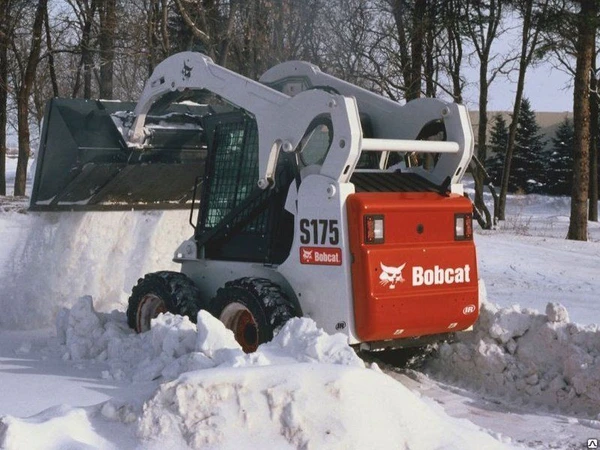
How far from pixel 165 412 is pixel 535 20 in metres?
23.8

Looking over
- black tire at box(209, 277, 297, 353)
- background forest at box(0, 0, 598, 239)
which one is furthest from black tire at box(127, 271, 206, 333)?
background forest at box(0, 0, 598, 239)

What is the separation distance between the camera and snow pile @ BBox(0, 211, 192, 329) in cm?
916

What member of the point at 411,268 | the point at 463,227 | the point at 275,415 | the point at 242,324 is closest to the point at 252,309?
the point at 242,324

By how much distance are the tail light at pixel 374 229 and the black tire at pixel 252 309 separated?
0.81m

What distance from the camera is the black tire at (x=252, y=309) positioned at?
6.78m

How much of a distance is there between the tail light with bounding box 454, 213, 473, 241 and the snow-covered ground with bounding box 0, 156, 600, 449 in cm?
67

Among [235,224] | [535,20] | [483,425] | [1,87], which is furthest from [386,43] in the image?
[483,425]

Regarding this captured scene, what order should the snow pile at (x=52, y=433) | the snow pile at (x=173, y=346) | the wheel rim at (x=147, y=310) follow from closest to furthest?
the snow pile at (x=52, y=433) < the snow pile at (x=173, y=346) < the wheel rim at (x=147, y=310)

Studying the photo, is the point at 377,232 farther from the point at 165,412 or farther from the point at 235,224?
the point at 165,412

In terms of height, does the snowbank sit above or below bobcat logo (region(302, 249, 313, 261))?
below

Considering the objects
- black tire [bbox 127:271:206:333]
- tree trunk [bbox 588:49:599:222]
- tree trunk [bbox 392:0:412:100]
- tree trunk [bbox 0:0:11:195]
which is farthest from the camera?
tree trunk [bbox 588:49:599:222]

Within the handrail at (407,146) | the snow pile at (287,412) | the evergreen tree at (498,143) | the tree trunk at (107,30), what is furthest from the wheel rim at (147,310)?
the evergreen tree at (498,143)

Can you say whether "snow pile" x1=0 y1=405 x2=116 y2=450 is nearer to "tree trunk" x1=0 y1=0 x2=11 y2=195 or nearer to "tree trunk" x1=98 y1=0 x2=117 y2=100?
"tree trunk" x1=98 y1=0 x2=117 y2=100

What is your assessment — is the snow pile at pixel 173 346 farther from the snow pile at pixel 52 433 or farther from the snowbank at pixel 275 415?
the snow pile at pixel 52 433
